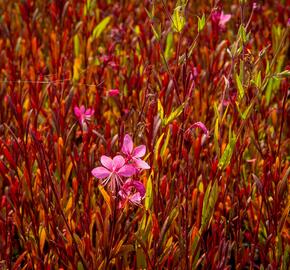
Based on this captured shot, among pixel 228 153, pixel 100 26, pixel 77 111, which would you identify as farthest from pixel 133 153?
pixel 100 26

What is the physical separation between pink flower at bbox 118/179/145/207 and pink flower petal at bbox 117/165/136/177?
3 centimetres

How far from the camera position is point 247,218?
2.28m

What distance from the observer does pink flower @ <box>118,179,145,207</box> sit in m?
1.47

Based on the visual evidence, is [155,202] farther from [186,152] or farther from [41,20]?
[41,20]

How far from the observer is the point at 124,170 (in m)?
1.46

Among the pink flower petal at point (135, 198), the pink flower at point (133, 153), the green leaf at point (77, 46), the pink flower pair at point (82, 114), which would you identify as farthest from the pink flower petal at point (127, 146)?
the green leaf at point (77, 46)

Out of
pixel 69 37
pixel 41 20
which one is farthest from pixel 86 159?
pixel 41 20

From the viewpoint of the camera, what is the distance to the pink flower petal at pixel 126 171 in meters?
1.46

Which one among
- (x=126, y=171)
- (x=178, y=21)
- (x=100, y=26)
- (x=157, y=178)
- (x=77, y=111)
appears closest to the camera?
(x=126, y=171)

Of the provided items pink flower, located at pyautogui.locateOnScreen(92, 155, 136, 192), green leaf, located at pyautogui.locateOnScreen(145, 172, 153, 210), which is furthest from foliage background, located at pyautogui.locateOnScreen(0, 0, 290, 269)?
pink flower, located at pyautogui.locateOnScreen(92, 155, 136, 192)

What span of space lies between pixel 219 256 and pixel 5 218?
2.16 feet

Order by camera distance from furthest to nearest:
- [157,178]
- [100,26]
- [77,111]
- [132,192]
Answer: [100,26] → [77,111] → [157,178] → [132,192]

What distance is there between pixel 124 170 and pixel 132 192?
0.13 metres

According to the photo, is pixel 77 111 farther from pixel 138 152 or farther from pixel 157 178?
pixel 138 152
